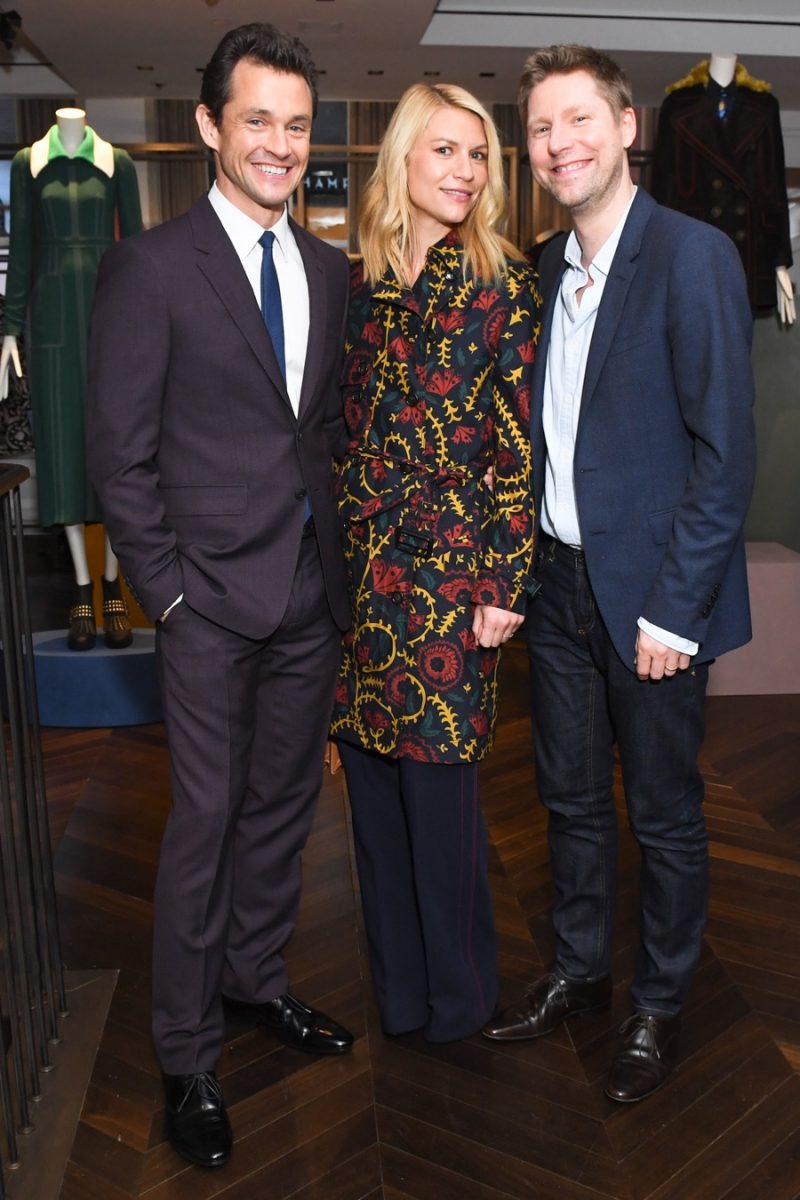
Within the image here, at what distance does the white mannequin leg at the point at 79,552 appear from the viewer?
5.07m

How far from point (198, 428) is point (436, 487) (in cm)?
45

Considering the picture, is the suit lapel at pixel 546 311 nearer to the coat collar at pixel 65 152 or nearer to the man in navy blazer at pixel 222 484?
the man in navy blazer at pixel 222 484

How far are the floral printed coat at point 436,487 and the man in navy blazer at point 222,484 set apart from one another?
0.25 feet

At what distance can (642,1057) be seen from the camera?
251 centimetres

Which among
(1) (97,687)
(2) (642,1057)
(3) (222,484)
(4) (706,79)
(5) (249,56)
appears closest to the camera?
(5) (249,56)

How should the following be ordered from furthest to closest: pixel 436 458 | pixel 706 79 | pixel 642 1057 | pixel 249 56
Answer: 1. pixel 706 79
2. pixel 642 1057
3. pixel 436 458
4. pixel 249 56

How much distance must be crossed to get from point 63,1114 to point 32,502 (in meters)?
6.64

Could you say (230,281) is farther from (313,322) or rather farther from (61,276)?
(61,276)

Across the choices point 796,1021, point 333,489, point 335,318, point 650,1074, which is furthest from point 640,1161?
point 335,318

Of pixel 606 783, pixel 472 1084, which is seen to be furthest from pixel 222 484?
pixel 472 1084

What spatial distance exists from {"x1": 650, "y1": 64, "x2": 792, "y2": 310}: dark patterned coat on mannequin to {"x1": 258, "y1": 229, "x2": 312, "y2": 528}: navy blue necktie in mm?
4054

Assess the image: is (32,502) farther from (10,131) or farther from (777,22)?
(777,22)

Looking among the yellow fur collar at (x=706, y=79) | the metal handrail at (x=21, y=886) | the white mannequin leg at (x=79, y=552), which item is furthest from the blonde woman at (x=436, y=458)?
the yellow fur collar at (x=706, y=79)

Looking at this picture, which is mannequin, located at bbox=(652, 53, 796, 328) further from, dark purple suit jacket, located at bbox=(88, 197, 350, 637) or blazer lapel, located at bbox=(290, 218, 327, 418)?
dark purple suit jacket, located at bbox=(88, 197, 350, 637)
